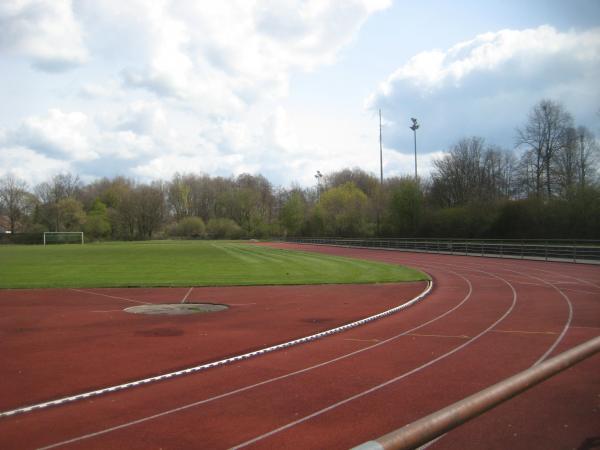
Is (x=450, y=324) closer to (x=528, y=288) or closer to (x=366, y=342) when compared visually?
(x=366, y=342)

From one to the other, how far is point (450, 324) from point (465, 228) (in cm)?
3787

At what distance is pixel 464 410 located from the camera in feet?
7.50

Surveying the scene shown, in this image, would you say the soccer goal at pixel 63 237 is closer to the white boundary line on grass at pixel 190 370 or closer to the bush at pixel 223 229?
the bush at pixel 223 229

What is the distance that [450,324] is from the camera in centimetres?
1180

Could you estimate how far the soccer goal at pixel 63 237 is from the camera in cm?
8419

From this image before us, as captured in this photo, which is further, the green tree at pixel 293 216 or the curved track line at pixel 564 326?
the green tree at pixel 293 216

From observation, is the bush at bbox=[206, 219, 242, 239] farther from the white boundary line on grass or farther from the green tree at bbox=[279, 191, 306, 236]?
the white boundary line on grass

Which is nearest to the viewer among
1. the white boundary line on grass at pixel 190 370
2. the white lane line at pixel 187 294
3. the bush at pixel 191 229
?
the white boundary line on grass at pixel 190 370

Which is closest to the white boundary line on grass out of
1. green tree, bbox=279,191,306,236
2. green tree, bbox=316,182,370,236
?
green tree, bbox=316,182,370,236

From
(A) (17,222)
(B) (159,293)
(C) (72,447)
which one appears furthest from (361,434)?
(A) (17,222)

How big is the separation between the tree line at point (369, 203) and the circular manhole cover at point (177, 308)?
30.8 meters

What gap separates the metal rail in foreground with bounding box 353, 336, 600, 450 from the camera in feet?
6.42

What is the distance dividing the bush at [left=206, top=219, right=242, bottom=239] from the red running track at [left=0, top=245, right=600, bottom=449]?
9365cm

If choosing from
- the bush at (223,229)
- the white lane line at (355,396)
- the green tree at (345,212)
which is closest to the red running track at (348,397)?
the white lane line at (355,396)
